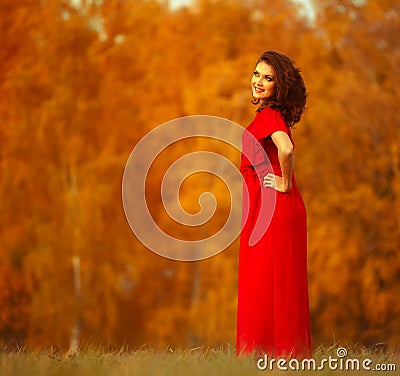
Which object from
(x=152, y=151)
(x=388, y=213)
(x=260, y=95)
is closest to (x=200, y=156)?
(x=152, y=151)

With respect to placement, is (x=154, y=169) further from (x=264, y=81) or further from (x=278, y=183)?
(x=278, y=183)

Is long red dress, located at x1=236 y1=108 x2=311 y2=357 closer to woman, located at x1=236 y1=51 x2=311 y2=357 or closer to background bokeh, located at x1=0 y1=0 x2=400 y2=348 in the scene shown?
woman, located at x1=236 y1=51 x2=311 y2=357

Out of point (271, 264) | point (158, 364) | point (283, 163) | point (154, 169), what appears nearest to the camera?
point (158, 364)

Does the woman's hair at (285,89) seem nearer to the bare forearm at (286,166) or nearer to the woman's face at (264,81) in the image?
the woman's face at (264,81)

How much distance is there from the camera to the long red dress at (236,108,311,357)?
4145 mm

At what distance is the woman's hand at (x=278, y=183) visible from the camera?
13.5 feet

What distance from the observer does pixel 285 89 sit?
419cm

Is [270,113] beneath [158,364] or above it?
above

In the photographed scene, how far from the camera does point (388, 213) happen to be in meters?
15.8

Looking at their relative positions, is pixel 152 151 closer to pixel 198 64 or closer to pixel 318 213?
pixel 198 64

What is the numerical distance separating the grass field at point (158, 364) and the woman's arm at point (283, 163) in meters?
0.90

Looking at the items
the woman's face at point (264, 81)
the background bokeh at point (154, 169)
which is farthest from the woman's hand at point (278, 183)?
the background bokeh at point (154, 169)

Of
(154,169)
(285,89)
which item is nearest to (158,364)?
(285,89)

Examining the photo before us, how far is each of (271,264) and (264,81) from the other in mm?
980
